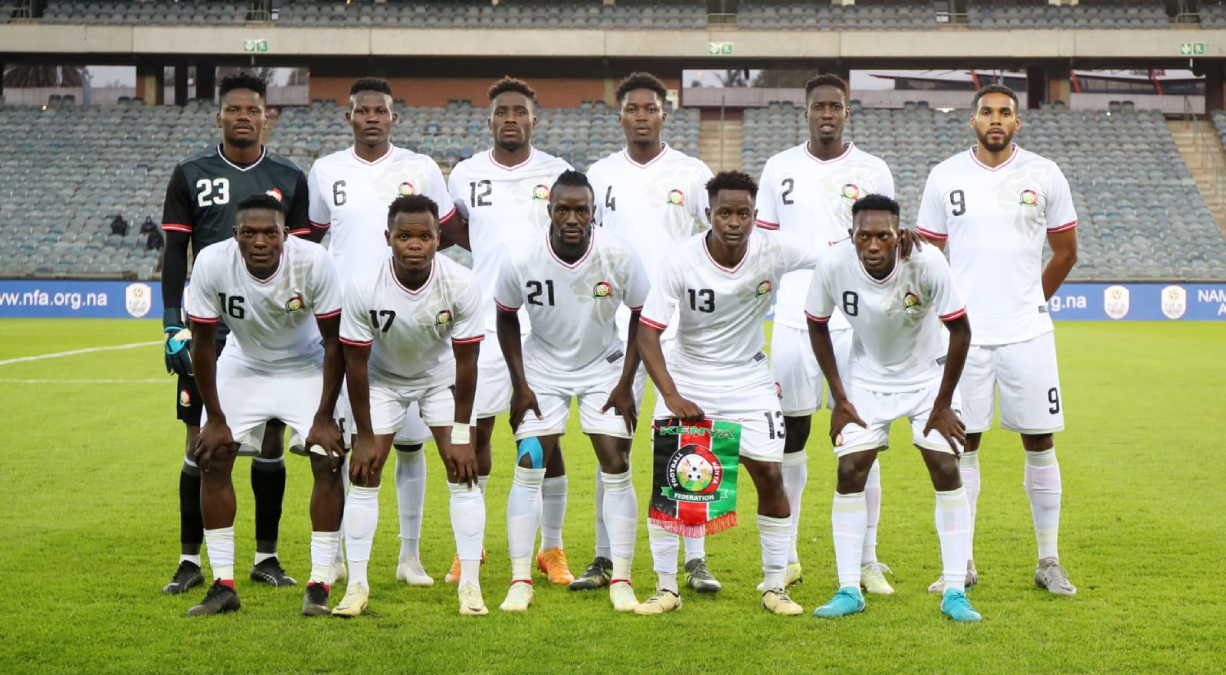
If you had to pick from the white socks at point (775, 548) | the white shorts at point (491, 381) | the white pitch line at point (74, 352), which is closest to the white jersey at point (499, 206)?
the white shorts at point (491, 381)

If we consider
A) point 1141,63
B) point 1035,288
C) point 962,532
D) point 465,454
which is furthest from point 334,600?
→ point 1141,63

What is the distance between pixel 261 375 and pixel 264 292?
0.40 m

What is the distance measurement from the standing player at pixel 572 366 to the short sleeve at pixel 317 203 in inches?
42.0

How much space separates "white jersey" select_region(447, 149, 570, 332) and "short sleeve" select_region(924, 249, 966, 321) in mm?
2017

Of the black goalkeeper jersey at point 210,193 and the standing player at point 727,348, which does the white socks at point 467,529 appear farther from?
the black goalkeeper jersey at point 210,193

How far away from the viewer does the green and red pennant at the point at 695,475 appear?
5.22m

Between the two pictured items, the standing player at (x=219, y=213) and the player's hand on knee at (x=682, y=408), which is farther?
the standing player at (x=219, y=213)

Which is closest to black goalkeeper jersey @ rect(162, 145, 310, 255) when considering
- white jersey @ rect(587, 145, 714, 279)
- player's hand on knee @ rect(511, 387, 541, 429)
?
player's hand on knee @ rect(511, 387, 541, 429)

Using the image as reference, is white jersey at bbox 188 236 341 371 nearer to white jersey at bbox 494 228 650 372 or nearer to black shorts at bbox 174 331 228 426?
black shorts at bbox 174 331 228 426

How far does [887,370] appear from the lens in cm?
529

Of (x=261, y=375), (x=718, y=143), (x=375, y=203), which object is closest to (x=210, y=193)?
(x=375, y=203)

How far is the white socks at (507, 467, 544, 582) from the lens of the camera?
209 inches

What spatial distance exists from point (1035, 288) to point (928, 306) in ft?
2.77

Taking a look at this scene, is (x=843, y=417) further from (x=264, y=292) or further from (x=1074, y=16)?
(x=1074, y=16)
